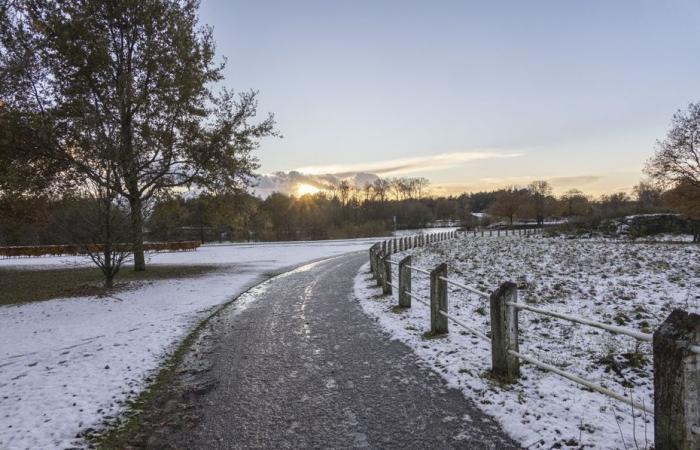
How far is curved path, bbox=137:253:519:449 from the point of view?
13.1 ft

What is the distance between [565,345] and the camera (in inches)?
256

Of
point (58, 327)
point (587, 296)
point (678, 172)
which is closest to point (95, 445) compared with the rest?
point (58, 327)

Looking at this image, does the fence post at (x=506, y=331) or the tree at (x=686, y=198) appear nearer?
the fence post at (x=506, y=331)

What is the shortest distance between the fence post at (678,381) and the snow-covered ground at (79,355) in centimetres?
524

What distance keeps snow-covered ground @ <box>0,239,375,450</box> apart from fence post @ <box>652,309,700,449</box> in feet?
17.2

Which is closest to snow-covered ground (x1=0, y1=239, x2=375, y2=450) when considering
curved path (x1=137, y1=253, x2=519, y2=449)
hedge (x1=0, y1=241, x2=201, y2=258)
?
curved path (x1=137, y1=253, x2=519, y2=449)

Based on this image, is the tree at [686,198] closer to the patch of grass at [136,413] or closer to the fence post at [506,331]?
the fence post at [506,331]

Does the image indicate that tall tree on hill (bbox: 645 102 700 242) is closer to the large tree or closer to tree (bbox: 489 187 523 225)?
the large tree

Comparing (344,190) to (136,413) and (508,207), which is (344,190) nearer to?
(508,207)

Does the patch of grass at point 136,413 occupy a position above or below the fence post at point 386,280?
below

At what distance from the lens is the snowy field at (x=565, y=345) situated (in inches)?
157

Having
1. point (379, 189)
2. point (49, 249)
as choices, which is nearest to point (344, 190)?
point (379, 189)

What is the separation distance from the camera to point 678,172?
1337 inches

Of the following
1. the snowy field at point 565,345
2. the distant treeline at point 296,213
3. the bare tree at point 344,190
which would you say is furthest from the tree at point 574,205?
the snowy field at point 565,345
